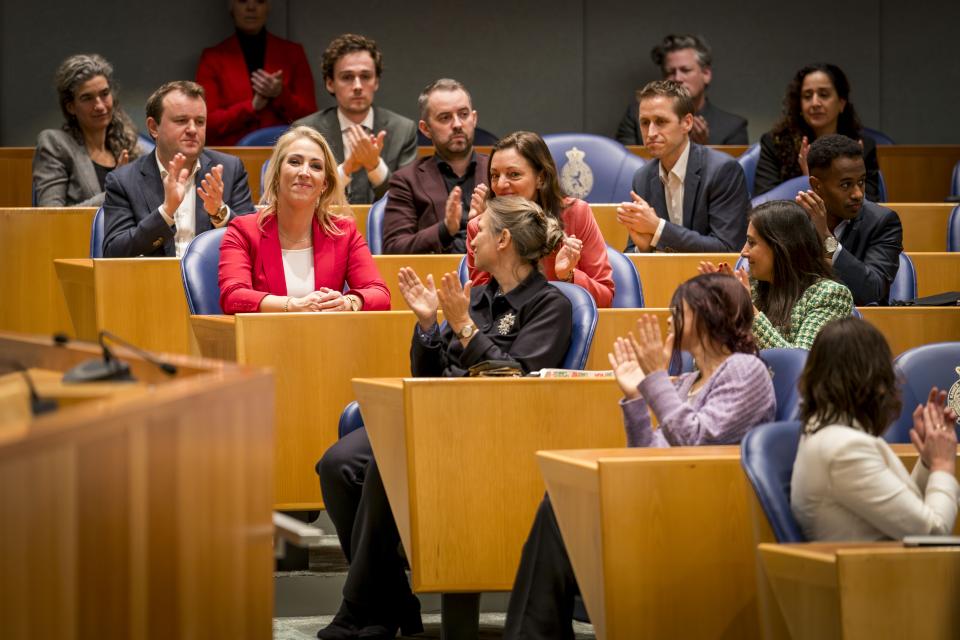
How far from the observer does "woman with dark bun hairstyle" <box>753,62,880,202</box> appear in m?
5.42

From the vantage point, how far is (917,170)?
6336 mm

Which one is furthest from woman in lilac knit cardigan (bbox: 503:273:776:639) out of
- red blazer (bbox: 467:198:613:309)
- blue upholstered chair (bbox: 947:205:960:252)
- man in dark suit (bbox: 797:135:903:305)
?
blue upholstered chair (bbox: 947:205:960:252)

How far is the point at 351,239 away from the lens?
404 centimetres

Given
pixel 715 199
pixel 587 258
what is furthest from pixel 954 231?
pixel 587 258

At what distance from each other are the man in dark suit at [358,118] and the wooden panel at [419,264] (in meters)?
0.93

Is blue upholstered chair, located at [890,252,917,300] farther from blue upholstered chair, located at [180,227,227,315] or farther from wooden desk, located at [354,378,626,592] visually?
blue upholstered chair, located at [180,227,227,315]

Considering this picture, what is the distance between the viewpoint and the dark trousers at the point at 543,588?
8.75 feet

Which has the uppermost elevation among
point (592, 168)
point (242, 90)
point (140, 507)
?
point (242, 90)

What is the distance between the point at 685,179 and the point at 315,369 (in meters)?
1.71

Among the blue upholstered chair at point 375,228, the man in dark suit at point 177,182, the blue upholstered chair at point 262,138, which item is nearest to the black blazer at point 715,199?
the blue upholstered chair at point 375,228

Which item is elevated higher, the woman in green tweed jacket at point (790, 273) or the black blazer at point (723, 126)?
the black blazer at point (723, 126)

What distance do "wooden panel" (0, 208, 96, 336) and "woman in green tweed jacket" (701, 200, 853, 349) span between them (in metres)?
2.32

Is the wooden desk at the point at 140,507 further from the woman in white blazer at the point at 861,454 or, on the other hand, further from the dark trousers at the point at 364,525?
the dark trousers at the point at 364,525

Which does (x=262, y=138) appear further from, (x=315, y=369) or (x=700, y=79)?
(x=315, y=369)
